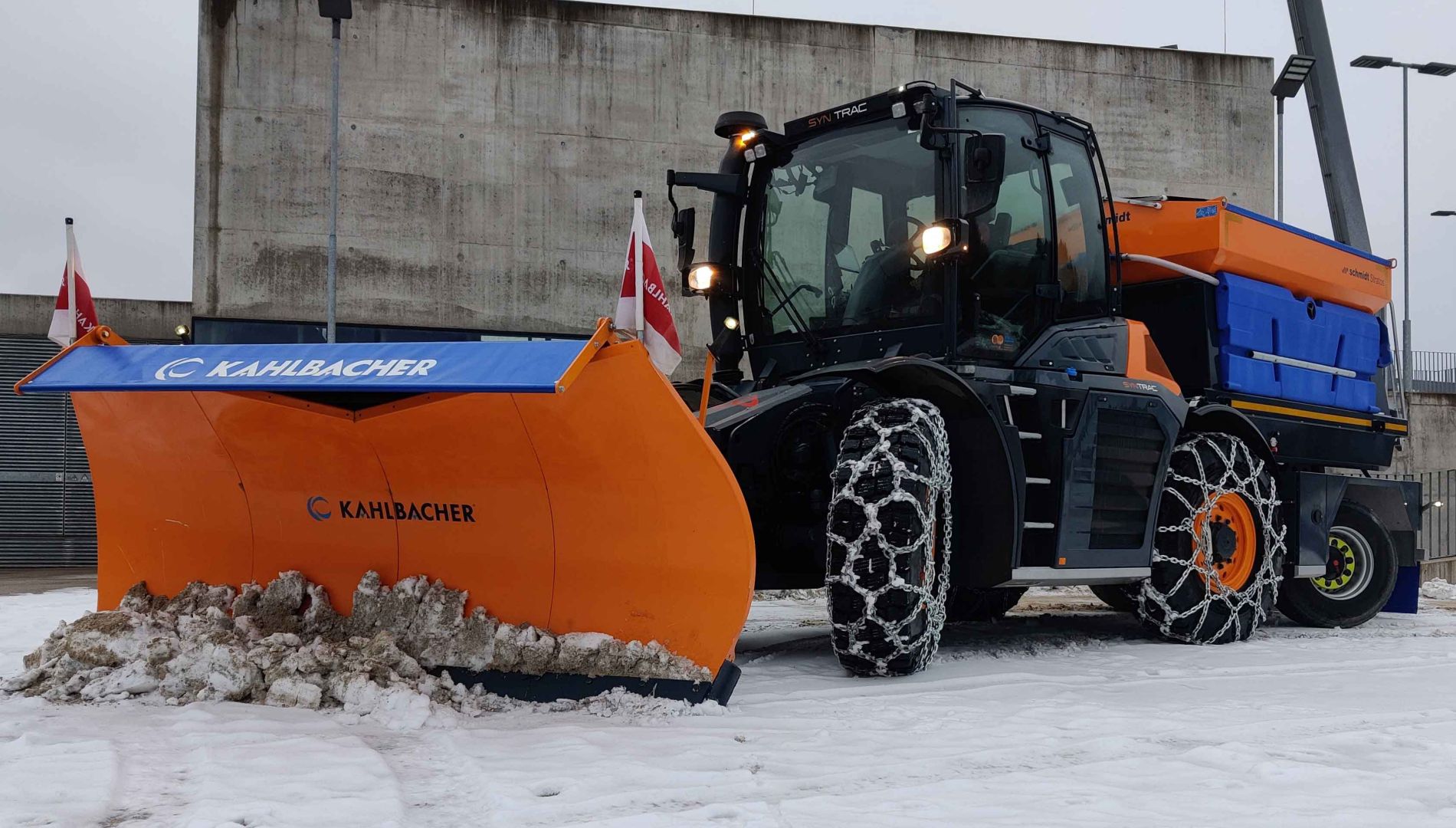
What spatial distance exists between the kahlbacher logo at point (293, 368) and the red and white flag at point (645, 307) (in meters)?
0.64

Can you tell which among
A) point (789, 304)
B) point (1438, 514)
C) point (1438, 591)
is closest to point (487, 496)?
point (789, 304)

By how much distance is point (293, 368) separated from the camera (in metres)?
3.78

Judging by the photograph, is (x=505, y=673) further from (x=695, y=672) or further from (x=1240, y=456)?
(x=1240, y=456)

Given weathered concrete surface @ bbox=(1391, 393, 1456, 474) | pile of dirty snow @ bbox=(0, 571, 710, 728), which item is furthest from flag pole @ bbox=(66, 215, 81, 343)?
weathered concrete surface @ bbox=(1391, 393, 1456, 474)

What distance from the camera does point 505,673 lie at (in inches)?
163

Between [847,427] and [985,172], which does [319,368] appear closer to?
[847,427]

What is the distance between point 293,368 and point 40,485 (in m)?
12.6

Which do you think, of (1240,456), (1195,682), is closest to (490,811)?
(1195,682)

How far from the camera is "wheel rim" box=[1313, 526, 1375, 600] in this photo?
7.95m

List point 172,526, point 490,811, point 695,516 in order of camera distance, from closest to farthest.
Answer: point 490,811, point 695,516, point 172,526

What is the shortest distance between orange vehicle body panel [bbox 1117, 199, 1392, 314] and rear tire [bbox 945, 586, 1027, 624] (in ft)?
6.65

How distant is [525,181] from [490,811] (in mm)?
12662

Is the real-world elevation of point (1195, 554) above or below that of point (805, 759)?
above

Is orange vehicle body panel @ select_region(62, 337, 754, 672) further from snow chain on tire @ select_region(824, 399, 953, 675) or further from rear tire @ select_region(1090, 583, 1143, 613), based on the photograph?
rear tire @ select_region(1090, 583, 1143, 613)
